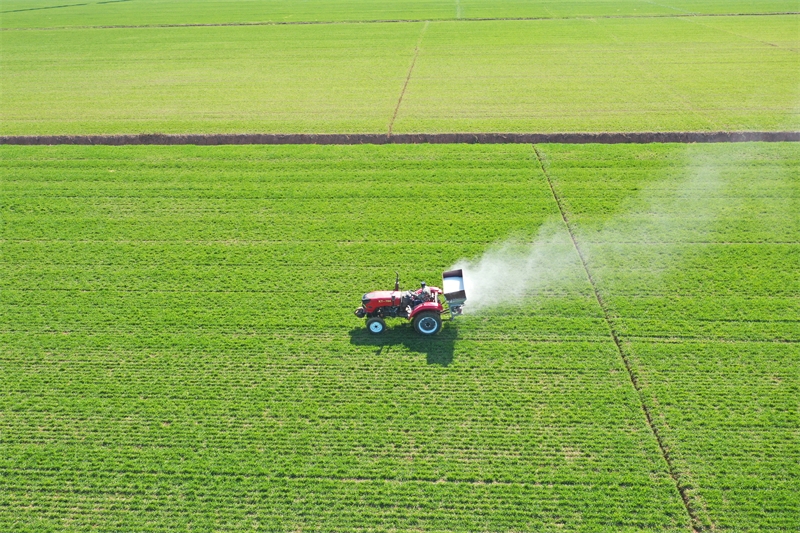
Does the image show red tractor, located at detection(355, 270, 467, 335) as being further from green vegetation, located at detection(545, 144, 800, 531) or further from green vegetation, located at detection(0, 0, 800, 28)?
green vegetation, located at detection(0, 0, 800, 28)

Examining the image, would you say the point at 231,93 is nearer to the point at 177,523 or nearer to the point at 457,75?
the point at 457,75

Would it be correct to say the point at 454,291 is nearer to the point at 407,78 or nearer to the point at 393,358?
the point at 393,358

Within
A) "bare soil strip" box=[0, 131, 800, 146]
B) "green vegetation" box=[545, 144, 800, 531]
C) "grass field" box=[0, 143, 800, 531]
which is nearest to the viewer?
"grass field" box=[0, 143, 800, 531]

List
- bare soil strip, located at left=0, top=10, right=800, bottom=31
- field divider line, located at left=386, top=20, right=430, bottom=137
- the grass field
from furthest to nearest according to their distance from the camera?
bare soil strip, located at left=0, top=10, right=800, bottom=31, field divider line, located at left=386, top=20, right=430, bottom=137, the grass field

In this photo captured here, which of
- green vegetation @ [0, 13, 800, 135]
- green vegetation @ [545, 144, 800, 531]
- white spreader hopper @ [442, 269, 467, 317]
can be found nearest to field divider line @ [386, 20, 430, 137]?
green vegetation @ [0, 13, 800, 135]

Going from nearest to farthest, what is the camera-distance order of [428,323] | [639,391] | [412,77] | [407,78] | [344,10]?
[639,391] → [428,323] → [407,78] → [412,77] → [344,10]

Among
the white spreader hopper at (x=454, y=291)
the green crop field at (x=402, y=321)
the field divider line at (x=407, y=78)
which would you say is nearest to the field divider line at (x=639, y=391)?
the green crop field at (x=402, y=321)

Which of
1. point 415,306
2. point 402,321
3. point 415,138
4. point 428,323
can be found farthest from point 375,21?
point 428,323

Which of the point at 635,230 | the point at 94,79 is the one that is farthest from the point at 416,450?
the point at 94,79
